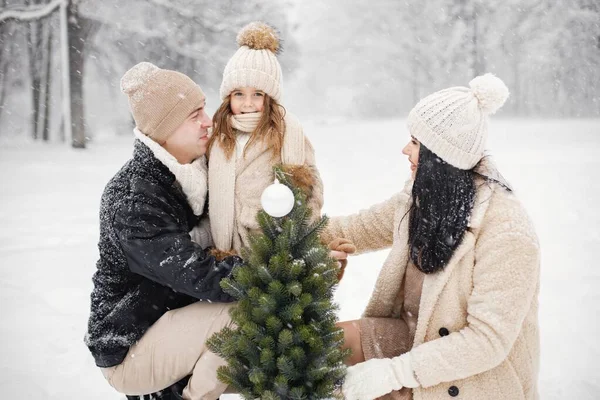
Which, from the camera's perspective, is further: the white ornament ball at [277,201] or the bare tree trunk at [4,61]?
the bare tree trunk at [4,61]

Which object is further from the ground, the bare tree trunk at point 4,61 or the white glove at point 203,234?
the bare tree trunk at point 4,61

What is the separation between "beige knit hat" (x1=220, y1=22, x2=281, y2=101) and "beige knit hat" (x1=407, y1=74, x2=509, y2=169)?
4.19 ft

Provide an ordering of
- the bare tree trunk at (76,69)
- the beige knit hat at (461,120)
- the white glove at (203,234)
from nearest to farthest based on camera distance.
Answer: the beige knit hat at (461,120) < the white glove at (203,234) < the bare tree trunk at (76,69)

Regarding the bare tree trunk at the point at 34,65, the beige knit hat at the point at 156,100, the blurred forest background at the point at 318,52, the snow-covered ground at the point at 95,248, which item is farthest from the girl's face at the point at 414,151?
the bare tree trunk at the point at 34,65

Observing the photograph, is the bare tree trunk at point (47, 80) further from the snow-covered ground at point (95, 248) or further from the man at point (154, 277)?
the man at point (154, 277)

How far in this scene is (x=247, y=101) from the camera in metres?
3.37

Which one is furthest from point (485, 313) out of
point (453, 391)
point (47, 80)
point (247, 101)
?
point (47, 80)

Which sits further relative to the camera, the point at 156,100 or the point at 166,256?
the point at 156,100

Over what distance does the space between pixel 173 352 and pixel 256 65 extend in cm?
181

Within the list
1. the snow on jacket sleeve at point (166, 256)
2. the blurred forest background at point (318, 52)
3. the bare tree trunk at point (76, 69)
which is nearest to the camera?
the snow on jacket sleeve at point (166, 256)

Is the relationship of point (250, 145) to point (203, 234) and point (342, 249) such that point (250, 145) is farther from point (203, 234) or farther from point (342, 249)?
point (342, 249)

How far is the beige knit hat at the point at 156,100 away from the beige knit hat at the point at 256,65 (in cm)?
42

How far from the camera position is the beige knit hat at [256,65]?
333 centimetres

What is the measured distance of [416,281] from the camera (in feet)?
8.94
